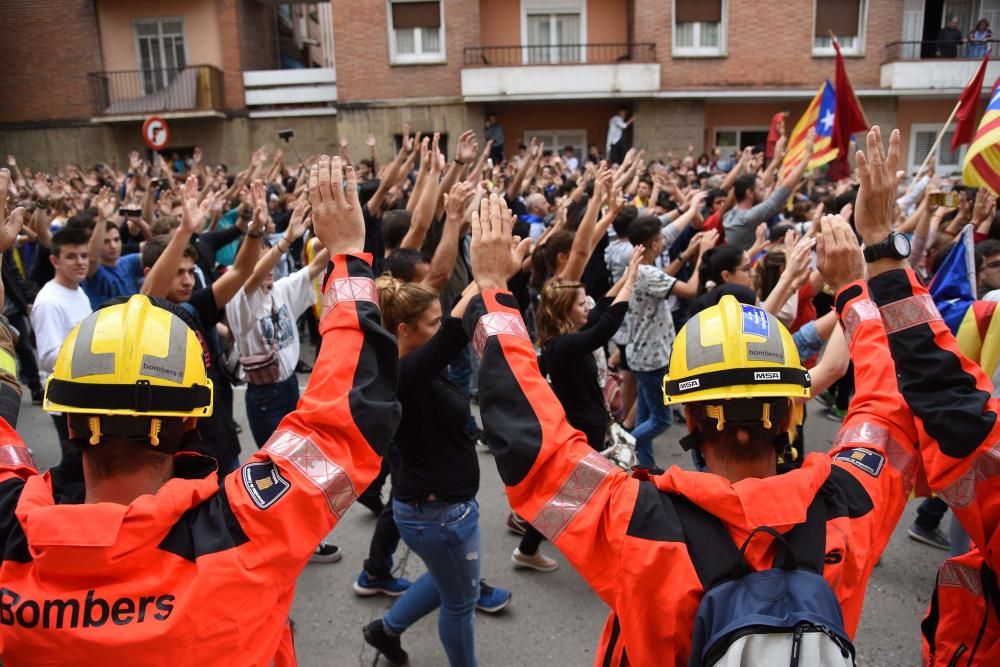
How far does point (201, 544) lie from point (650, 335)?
3971 millimetres

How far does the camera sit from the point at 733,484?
5.07 ft

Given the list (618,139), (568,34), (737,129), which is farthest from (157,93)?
(737,129)

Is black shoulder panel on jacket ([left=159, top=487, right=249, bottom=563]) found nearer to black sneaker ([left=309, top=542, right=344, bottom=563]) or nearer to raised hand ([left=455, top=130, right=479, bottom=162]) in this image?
black sneaker ([left=309, top=542, right=344, bottom=563])

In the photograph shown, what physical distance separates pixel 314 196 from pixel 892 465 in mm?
1573

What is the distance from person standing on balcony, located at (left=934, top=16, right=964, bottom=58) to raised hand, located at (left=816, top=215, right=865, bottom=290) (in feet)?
74.1

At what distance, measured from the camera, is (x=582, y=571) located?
156cm

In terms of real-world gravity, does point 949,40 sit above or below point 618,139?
above

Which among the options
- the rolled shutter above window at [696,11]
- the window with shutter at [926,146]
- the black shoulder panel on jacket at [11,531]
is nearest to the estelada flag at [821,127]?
the black shoulder panel on jacket at [11,531]

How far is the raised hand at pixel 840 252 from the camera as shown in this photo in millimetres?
1900

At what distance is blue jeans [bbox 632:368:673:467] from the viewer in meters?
4.92

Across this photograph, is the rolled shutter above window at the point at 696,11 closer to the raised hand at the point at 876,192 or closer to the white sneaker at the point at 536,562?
the white sneaker at the point at 536,562

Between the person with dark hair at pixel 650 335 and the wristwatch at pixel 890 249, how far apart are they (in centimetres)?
302

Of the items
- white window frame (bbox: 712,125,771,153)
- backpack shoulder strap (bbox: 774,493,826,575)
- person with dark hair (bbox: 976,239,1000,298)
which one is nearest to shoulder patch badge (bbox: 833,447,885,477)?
backpack shoulder strap (bbox: 774,493,826,575)

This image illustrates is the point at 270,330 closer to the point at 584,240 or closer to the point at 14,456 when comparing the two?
the point at 584,240
